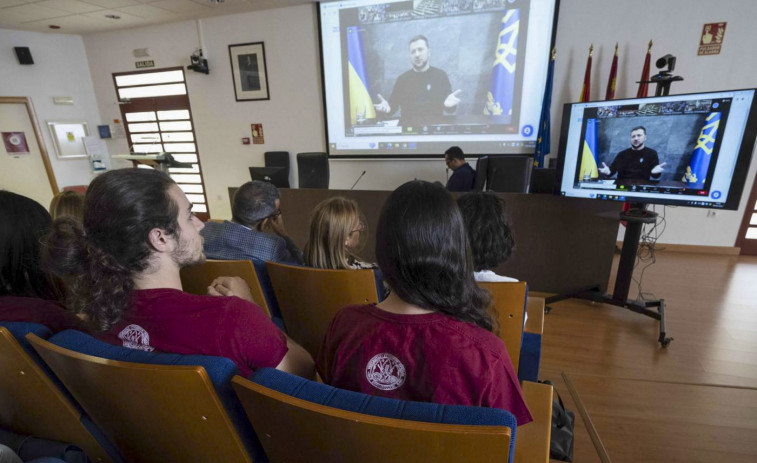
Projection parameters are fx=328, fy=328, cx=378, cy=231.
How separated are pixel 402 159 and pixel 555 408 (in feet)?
11.9

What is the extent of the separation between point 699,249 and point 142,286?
16.6 feet

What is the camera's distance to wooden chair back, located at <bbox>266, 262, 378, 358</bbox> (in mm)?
1221

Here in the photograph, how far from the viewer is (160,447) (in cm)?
74

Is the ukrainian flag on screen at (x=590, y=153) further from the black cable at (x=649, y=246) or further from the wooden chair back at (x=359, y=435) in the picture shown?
the wooden chair back at (x=359, y=435)

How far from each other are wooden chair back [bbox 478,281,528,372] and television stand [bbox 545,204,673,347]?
1495mm

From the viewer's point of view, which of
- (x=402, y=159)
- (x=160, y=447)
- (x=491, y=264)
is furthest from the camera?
(x=402, y=159)

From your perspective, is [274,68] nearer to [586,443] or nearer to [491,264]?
[491,264]

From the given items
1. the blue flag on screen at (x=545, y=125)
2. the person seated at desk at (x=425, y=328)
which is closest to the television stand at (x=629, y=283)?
the blue flag on screen at (x=545, y=125)

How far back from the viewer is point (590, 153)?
2283 mm

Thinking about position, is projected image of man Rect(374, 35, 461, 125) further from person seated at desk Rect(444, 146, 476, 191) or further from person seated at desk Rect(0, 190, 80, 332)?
person seated at desk Rect(0, 190, 80, 332)

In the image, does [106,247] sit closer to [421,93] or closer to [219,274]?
[219,274]

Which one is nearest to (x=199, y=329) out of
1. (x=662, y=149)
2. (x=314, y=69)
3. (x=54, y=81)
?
(x=662, y=149)

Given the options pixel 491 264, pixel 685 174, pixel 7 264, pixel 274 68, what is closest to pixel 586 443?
pixel 491 264

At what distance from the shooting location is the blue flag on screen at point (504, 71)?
3588 mm
